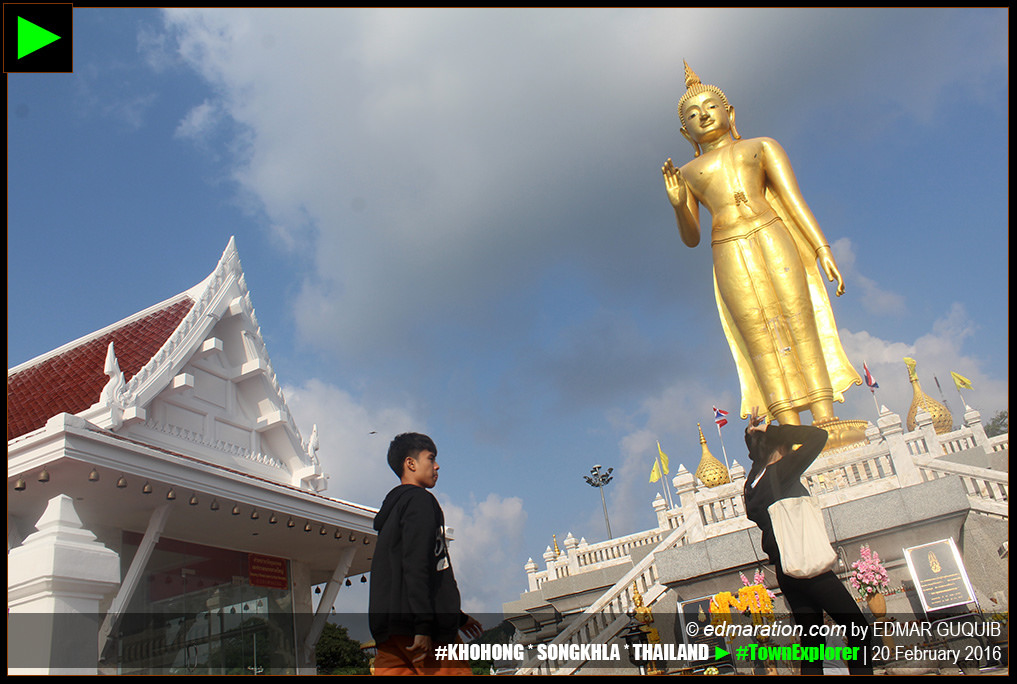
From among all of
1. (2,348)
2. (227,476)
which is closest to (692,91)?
(227,476)

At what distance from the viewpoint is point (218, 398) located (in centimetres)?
1017

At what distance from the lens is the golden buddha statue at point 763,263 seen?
823cm

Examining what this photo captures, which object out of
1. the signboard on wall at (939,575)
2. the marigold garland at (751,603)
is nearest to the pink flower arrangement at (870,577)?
the signboard on wall at (939,575)

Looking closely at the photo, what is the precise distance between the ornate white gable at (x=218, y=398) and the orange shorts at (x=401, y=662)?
5872mm

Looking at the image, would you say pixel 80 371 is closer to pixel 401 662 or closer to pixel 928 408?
pixel 401 662

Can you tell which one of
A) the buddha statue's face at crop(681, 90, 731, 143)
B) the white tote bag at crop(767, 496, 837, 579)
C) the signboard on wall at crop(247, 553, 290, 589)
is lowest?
the white tote bag at crop(767, 496, 837, 579)

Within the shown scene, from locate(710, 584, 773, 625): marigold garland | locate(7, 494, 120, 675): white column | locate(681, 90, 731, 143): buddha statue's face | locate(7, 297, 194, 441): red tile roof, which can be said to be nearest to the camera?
locate(7, 494, 120, 675): white column

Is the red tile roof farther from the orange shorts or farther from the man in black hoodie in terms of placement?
the orange shorts

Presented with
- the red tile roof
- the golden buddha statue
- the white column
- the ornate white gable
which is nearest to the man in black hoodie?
the white column

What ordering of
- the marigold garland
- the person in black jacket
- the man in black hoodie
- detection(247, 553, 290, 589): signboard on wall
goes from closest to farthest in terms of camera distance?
the man in black hoodie, the person in black jacket, the marigold garland, detection(247, 553, 290, 589): signboard on wall

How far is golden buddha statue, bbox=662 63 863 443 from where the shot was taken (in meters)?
8.23

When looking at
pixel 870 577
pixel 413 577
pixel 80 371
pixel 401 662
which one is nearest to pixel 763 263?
pixel 870 577

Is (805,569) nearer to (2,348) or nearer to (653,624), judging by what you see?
(653,624)

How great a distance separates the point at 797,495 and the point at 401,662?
135 inches
